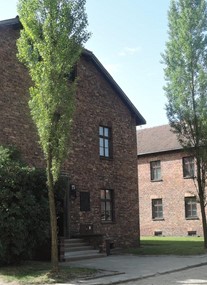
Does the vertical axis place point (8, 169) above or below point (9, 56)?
below

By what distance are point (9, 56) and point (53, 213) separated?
26.0 feet

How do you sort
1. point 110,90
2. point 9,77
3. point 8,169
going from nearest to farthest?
point 8,169 → point 9,77 → point 110,90

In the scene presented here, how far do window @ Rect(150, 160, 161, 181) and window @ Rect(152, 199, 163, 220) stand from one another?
173 centimetres

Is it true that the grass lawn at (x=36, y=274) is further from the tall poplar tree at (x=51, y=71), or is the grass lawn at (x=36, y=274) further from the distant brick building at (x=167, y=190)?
the distant brick building at (x=167, y=190)

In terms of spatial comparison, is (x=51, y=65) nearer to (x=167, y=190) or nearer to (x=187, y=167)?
(x=187, y=167)

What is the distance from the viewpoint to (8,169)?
1394 centimetres

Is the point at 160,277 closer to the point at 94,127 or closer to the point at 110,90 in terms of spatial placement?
the point at 94,127

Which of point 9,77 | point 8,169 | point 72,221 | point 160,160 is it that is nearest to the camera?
point 8,169

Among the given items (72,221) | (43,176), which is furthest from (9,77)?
(72,221)

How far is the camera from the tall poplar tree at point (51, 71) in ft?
41.7

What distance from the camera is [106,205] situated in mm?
22000

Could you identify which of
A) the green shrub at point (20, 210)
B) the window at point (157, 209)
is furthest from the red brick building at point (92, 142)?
the window at point (157, 209)

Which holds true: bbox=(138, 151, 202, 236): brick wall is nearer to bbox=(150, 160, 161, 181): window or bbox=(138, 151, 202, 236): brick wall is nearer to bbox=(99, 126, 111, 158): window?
bbox=(150, 160, 161, 181): window

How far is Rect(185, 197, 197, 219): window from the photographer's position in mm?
32188
